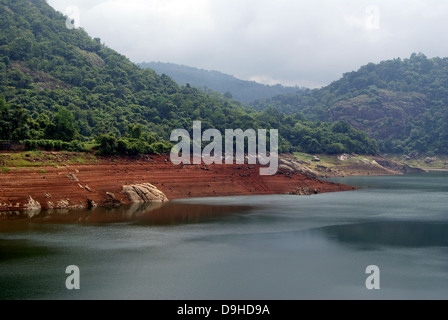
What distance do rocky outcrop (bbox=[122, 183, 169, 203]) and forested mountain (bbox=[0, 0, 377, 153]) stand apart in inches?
399

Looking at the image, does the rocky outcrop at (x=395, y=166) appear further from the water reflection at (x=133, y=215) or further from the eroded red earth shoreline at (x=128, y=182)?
the water reflection at (x=133, y=215)

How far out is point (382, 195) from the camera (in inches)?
3086

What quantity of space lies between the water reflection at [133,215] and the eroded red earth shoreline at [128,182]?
3484 millimetres

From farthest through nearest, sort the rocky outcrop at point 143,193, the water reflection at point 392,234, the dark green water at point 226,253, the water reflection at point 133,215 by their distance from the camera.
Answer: the rocky outcrop at point 143,193 → the water reflection at point 133,215 → the water reflection at point 392,234 → the dark green water at point 226,253

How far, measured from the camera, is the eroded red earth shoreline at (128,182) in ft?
183

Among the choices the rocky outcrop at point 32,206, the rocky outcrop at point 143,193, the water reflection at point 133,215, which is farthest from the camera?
the rocky outcrop at point 143,193

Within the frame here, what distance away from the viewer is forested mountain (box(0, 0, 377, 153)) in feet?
267

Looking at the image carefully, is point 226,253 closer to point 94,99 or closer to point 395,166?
point 94,99

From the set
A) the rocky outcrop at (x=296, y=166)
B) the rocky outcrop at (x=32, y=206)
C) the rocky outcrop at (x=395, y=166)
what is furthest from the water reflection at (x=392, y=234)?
the rocky outcrop at (x=395, y=166)

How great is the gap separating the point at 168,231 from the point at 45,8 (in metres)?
154

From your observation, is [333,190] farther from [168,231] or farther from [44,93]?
[44,93]

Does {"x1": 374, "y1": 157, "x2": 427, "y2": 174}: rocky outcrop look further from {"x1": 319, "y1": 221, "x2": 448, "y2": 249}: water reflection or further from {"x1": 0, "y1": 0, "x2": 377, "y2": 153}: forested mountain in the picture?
{"x1": 319, "y1": 221, "x2": 448, "y2": 249}: water reflection

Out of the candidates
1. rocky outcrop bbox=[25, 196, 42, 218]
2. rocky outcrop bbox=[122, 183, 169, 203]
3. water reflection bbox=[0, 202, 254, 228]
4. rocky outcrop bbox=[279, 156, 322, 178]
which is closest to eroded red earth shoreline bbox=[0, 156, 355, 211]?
rocky outcrop bbox=[25, 196, 42, 218]
